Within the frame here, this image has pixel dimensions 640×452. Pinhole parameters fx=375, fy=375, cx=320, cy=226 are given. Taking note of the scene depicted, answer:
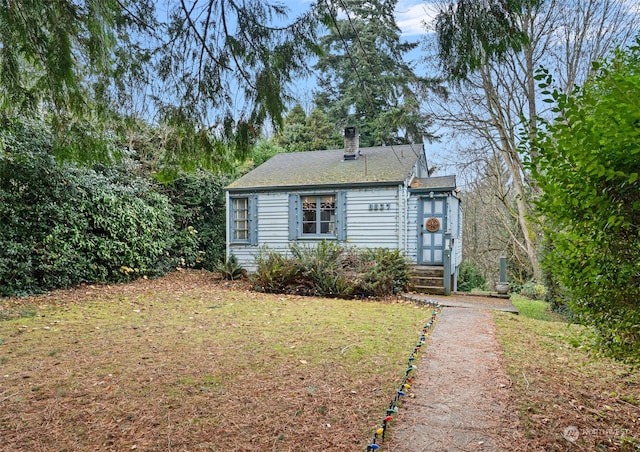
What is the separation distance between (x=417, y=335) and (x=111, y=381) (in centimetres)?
347

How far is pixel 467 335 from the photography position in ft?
16.2

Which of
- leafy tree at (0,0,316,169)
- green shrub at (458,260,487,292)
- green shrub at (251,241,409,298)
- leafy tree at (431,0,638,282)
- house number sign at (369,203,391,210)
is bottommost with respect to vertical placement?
green shrub at (458,260,487,292)

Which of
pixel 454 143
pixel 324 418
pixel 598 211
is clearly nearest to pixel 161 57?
pixel 324 418

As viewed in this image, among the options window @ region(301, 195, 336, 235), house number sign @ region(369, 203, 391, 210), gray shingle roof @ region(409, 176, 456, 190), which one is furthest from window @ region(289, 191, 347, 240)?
gray shingle roof @ region(409, 176, 456, 190)

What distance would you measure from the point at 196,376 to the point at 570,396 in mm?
3150

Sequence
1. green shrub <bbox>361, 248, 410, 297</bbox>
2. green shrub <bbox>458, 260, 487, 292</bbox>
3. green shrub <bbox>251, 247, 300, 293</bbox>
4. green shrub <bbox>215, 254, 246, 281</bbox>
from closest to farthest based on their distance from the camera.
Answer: green shrub <bbox>361, 248, 410, 297</bbox> → green shrub <bbox>251, 247, 300, 293</bbox> → green shrub <bbox>215, 254, 246, 281</bbox> → green shrub <bbox>458, 260, 487, 292</bbox>

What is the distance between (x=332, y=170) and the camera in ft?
36.3

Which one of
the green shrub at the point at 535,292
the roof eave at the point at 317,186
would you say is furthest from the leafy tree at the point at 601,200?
the green shrub at the point at 535,292

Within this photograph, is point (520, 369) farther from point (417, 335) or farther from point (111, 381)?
point (111, 381)

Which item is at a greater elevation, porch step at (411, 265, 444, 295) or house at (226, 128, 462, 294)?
house at (226, 128, 462, 294)

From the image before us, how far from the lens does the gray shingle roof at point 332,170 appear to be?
10.1m

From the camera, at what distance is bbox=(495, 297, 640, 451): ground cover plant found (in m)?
2.37

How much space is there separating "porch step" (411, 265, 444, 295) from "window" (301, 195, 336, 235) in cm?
261

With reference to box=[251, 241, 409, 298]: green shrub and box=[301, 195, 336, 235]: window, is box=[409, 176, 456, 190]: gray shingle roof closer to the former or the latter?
box=[251, 241, 409, 298]: green shrub
